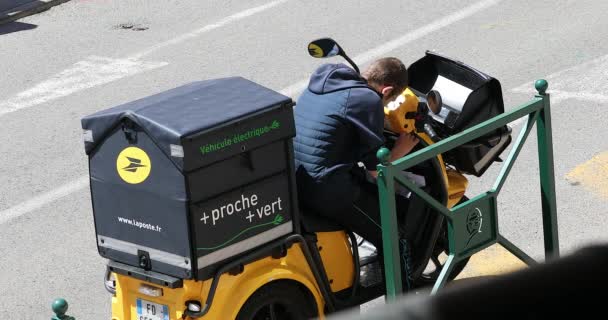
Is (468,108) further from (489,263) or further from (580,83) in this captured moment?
(580,83)

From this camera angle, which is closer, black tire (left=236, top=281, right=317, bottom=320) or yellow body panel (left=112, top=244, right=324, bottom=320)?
yellow body panel (left=112, top=244, right=324, bottom=320)

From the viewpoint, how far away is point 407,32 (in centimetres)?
1161

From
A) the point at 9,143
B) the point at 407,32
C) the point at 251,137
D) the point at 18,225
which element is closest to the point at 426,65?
the point at 251,137

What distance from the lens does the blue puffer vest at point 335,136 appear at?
5.05 meters

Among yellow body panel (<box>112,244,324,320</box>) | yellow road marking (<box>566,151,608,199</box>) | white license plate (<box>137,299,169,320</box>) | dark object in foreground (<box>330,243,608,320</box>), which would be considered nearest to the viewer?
dark object in foreground (<box>330,243,608,320</box>)

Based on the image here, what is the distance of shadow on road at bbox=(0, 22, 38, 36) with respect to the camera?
12.5 meters

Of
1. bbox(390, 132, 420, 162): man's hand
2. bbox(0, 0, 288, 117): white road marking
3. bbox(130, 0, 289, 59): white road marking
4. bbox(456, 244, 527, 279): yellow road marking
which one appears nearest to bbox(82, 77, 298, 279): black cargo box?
bbox(390, 132, 420, 162): man's hand

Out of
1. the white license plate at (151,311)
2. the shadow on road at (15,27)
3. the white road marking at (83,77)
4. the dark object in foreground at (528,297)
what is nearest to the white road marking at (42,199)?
the white road marking at (83,77)

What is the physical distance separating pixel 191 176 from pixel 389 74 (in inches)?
52.1

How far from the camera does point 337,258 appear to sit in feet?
17.5

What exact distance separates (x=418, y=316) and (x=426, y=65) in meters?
5.01

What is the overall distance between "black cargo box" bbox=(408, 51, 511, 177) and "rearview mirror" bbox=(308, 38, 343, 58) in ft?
2.04

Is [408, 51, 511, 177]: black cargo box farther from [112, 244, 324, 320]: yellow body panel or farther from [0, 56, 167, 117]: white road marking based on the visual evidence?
[0, 56, 167, 117]: white road marking

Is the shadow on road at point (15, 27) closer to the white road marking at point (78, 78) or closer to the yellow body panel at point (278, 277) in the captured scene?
the white road marking at point (78, 78)
